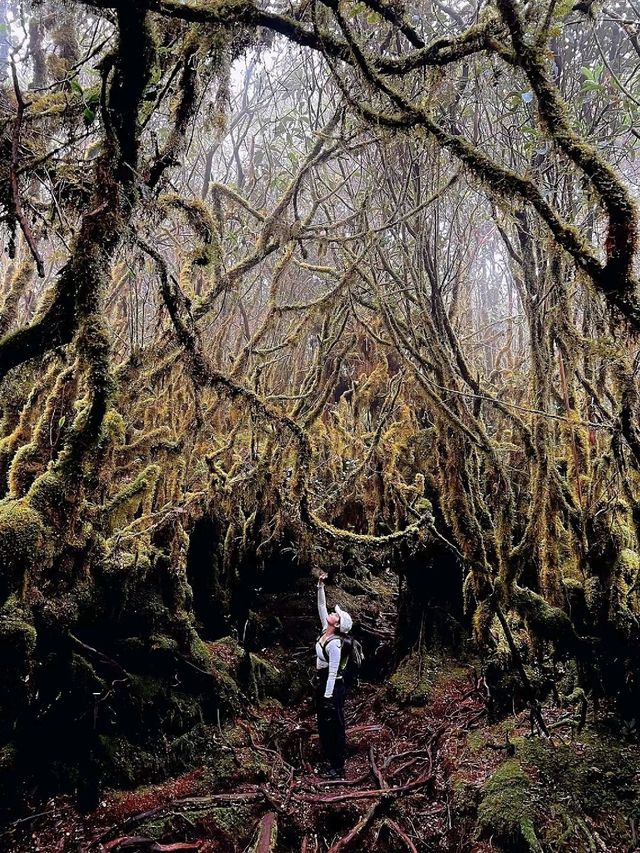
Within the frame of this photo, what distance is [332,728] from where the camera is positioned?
5.34 meters

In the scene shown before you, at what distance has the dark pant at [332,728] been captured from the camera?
17.3 feet

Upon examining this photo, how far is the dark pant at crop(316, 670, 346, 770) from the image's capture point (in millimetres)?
5285

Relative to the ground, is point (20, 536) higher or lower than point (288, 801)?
higher

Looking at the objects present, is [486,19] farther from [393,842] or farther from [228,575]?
[228,575]

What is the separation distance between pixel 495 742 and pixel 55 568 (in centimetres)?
399

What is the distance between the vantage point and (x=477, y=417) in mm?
4977

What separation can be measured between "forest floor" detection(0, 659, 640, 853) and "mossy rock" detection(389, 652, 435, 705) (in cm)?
42

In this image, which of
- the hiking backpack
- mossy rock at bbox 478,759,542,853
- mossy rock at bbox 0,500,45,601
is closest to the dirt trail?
mossy rock at bbox 478,759,542,853

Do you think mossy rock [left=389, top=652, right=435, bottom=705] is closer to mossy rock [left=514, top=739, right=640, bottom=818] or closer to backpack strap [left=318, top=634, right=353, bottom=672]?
backpack strap [left=318, top=634, right=353, bottom=672]

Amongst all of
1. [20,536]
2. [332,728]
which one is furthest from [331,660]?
[20,536]

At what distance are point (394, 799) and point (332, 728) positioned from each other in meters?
0.91

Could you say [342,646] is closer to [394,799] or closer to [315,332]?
[394,799]

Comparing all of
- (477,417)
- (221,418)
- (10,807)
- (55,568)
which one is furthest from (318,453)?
(10,807)

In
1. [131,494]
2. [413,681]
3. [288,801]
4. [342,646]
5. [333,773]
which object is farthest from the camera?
[413,681]
